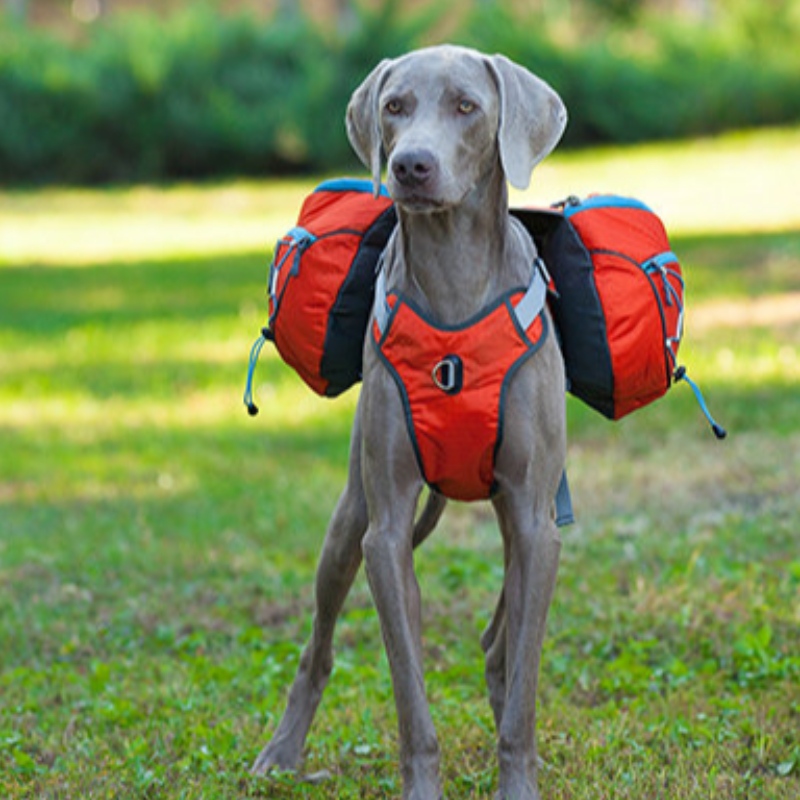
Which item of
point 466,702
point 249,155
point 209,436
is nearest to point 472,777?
point 466,702

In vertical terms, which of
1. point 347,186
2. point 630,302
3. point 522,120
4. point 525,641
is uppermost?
point 522,120

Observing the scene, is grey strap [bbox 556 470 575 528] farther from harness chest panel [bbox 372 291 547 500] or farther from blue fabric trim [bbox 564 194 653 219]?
blue fabric trim [bbox 564 194 653 219]

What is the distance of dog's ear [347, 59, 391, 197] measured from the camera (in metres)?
4.29

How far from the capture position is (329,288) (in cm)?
464

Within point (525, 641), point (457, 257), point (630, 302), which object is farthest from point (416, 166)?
point (525, 641)

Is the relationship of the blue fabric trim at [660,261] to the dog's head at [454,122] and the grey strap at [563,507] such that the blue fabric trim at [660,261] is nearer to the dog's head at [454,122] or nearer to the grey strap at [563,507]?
the dog's head at [454,122]

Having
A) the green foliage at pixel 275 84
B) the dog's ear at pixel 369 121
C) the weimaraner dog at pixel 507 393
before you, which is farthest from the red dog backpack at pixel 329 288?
the green foliage at pixel 275 84

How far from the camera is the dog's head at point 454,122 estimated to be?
4.01 meters

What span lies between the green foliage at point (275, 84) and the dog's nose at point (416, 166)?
19979 millimetres

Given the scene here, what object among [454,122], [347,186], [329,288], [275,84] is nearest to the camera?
[454,122]

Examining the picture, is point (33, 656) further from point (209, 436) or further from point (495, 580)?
point (209, 436)

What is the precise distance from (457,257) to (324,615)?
116 centimetres

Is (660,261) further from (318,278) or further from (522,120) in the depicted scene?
(318,278)

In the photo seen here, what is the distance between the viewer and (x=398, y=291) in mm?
4309
